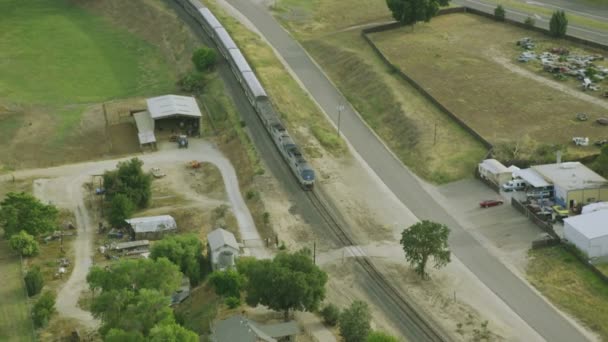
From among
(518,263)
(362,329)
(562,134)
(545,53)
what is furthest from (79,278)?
(545,53)

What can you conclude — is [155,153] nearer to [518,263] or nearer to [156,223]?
[156,223]

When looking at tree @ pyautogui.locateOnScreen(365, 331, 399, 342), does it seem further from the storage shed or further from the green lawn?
the green lawn

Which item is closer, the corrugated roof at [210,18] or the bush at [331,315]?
the bush at [331,315]

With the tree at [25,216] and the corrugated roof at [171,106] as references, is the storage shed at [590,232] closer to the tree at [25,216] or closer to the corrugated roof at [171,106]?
the tree at [25,216]

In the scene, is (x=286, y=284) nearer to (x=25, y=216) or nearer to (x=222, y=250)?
(x=222, y=250)

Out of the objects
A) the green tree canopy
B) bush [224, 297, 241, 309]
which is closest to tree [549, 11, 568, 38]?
bush [224, 297, 241, 309]

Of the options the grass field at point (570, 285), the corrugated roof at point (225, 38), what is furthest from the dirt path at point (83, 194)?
the grass field at point (570, 285)
